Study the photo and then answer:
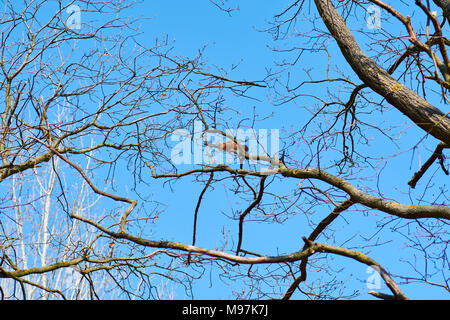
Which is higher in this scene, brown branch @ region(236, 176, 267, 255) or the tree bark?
the tree bark

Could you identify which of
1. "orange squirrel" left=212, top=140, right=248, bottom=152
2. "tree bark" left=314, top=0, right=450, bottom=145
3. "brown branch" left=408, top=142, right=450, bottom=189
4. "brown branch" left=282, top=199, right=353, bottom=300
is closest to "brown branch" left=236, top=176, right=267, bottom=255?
"orange squirrel" left=212, top=140, right=248, bottom=152

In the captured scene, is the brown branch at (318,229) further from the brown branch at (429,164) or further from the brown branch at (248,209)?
the brown branch at (429,164)

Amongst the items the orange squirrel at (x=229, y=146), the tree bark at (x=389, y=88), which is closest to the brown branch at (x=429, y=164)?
the tree bark at (x=389, y=88)

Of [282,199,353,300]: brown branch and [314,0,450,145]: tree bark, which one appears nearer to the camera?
[314,0,450,145]: tree bark

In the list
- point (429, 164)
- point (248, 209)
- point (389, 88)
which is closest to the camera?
point (389, 88)

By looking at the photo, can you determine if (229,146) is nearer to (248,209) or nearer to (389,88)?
(248,209)

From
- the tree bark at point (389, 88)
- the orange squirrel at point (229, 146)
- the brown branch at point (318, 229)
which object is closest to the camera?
the tree bark at point (389, 88)

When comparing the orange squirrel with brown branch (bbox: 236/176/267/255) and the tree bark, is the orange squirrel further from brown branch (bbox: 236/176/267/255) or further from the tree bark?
the tree bark

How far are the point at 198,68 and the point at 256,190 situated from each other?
54.7 inches

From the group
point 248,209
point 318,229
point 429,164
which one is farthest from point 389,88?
point 248,209
